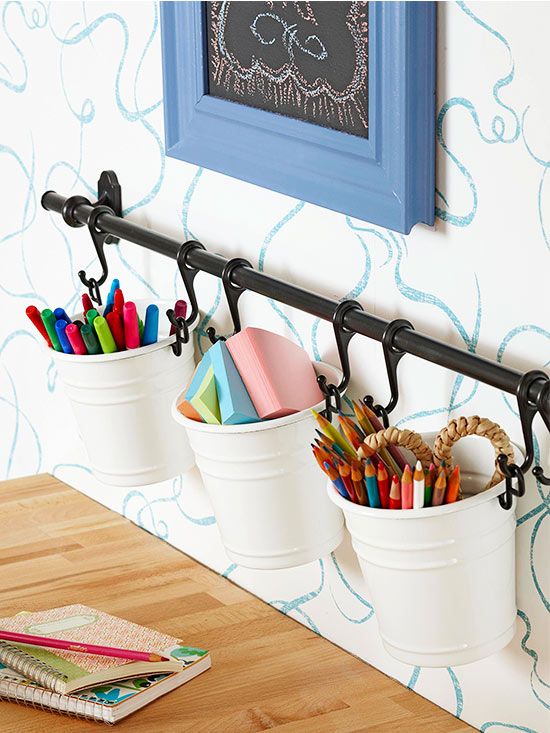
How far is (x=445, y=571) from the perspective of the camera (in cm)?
80

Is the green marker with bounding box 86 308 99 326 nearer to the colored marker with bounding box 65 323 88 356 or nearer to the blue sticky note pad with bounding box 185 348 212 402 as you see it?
the colored marker with bounding box 65 323 88 356

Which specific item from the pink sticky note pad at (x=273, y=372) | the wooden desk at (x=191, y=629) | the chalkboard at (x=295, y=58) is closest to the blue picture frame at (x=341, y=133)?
the chalkboard at (x=295, y=58)

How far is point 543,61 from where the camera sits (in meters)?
0.75

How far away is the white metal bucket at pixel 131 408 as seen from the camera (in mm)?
1112

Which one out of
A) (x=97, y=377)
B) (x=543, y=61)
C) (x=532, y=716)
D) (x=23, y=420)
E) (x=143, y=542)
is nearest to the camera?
(x=543, y=61)

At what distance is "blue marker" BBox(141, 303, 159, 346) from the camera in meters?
1.10

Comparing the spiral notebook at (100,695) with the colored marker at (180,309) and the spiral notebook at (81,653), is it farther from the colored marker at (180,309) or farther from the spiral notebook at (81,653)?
the colored marker at (180,309)

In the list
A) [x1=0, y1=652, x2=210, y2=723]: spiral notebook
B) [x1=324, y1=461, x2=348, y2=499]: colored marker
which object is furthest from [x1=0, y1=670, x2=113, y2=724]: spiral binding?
[x1=324, y1=461, x2=348, y2=499]: colored marker

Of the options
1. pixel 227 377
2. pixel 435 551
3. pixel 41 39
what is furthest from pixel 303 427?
pixel 41 39

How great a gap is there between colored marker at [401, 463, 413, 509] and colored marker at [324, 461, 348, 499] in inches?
2.0

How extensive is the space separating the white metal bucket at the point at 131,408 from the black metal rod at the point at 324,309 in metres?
0.10

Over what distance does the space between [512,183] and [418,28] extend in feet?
0.42

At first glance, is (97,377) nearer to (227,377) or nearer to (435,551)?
(227,377)

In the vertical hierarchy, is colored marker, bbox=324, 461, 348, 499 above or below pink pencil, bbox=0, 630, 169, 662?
above
